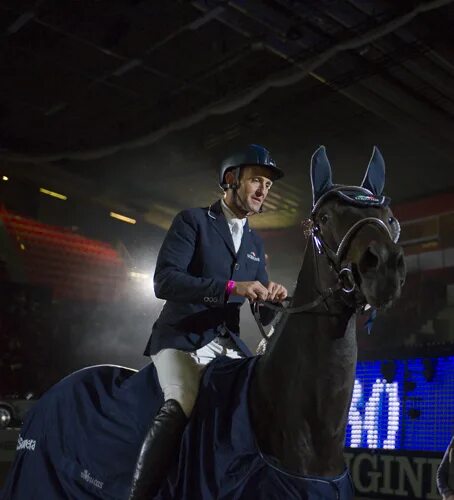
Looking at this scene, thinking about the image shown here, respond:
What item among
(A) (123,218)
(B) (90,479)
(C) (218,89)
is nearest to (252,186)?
(B) (90,479)

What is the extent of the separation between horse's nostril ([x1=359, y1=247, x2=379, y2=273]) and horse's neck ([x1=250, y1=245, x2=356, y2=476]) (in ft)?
1.04

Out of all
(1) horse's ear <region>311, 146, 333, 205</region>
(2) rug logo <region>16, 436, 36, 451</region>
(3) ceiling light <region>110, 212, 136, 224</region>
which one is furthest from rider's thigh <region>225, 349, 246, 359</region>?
(3) ceiling light <region>110, 212, 136, 224</region>

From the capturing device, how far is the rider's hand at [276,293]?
269 cm

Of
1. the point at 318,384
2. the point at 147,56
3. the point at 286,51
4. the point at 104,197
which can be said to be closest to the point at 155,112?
the point at 147,56

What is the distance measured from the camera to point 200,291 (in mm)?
2748

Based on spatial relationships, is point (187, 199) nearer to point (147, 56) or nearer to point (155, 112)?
point (155, 112)

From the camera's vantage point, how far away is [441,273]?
13.0 m

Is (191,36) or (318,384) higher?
(191,36)

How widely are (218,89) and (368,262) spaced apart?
860cm

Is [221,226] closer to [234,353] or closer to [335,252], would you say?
[234,353]

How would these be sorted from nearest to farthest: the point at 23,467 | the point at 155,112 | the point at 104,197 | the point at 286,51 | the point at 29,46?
the point at 23,467 → the point at 286,51 → the point at 29,46 → the point at 155,112 → the point at 104,197

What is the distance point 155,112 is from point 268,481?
9712 millimetres

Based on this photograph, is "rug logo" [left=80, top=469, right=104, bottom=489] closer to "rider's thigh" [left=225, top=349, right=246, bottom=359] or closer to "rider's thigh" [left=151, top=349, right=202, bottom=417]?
"rider's thigh" [left=151, top=349, right=202, bottom=417]

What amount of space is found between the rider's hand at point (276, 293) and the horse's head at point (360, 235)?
281 mm
